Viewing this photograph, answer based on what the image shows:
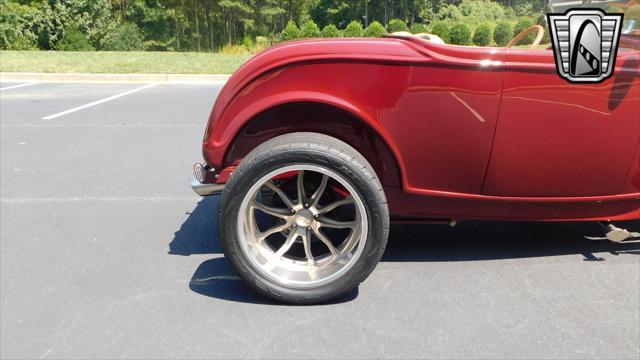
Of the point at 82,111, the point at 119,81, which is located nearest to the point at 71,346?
the point at 82,111

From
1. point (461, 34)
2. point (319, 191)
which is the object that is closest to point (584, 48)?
point (319, 191)

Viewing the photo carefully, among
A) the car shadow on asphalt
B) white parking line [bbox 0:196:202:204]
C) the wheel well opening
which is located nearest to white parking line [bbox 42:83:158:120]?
white parking line [bbox 0:196:202:204]

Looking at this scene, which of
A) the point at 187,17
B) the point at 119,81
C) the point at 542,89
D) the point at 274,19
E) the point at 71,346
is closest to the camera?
the point at 71,346

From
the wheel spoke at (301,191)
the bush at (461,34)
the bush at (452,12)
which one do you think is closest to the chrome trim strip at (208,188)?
the wheel spoke at (301,191)

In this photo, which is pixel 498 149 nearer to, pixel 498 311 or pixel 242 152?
pixel 498 311

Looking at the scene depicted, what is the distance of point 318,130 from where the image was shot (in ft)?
8.60

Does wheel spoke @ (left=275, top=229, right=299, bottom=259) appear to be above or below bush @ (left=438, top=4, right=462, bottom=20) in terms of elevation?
below

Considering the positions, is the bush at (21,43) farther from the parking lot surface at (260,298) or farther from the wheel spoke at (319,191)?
the wheel spoke at (319,191)

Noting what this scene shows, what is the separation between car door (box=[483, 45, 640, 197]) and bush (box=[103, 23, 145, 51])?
79.3 ft

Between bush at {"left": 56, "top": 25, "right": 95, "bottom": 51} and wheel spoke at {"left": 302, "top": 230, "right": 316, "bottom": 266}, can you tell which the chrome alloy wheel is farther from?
bush at {"left": 56, "top": 25, "right": 95, "bottom": 51}

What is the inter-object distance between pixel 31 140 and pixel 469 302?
5420mm

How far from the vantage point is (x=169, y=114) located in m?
7.81

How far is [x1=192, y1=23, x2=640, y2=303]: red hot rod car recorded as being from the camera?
2.38 m

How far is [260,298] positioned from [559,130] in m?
1.66
